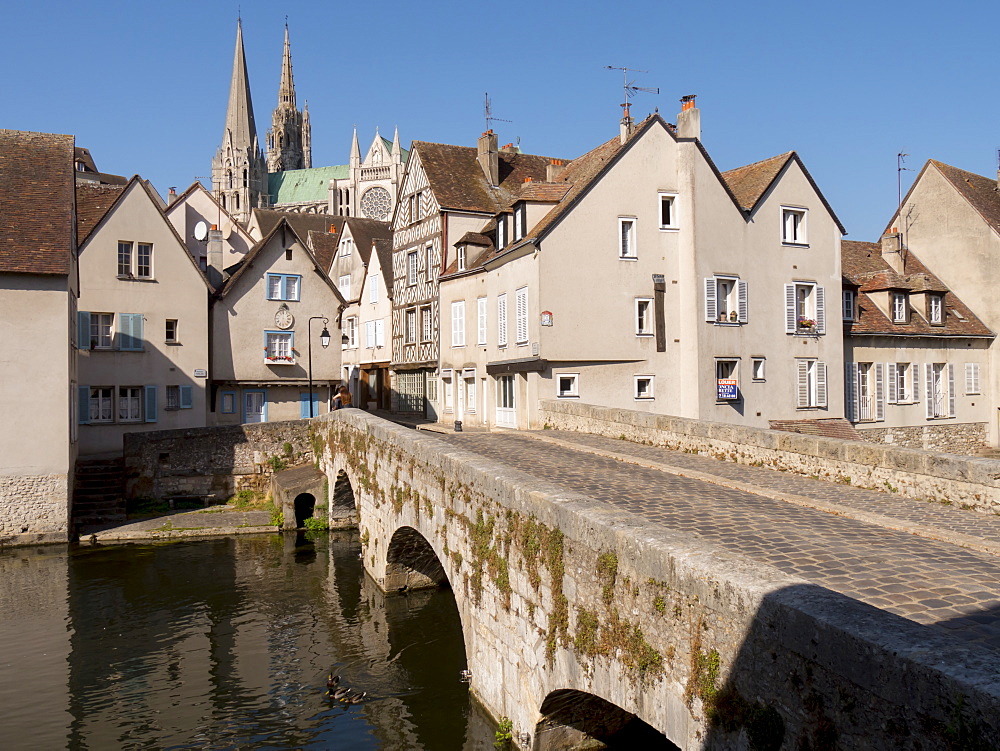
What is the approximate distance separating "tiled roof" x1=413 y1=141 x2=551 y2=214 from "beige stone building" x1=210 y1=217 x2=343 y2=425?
20.0 ft

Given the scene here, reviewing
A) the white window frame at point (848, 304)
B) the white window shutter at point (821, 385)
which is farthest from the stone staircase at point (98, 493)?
the white window frame at point (848, 304)

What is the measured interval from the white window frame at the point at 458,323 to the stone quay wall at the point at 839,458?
34.2 feet

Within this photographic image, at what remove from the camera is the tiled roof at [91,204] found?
88.7ft

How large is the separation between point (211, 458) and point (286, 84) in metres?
109

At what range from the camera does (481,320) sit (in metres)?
26.2

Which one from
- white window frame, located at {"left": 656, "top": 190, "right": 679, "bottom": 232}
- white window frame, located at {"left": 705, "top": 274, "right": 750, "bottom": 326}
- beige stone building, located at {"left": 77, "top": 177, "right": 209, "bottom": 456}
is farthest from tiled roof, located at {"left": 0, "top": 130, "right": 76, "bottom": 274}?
white window frame, located at {"left": 705, "top": 274, "right": 750, "bottom": 326}

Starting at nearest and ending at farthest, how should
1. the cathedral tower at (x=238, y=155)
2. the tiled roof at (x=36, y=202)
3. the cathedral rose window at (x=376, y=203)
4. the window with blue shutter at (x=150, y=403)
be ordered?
the tiled roof at (x=36, y=202) → the window with blue shutter at (x=150, y=403) → the cathedral rose window at (x=376, y=203) → the cathedral tower at (x=238, y=155)

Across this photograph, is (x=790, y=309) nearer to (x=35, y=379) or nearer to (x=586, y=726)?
(x=586, y=726)

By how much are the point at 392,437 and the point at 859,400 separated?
1999 cm

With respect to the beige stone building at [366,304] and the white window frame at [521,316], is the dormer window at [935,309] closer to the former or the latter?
the white window frame at [521,316]

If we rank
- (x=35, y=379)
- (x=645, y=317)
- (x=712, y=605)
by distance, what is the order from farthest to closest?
(x=645, y=317), (x=35, y=379), (x=712, y=605)

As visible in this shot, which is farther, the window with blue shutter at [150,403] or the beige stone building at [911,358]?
the beige stone building at [911,358]

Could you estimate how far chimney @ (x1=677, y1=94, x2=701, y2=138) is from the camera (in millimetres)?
23922

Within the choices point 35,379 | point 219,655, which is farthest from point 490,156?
point 219,655
